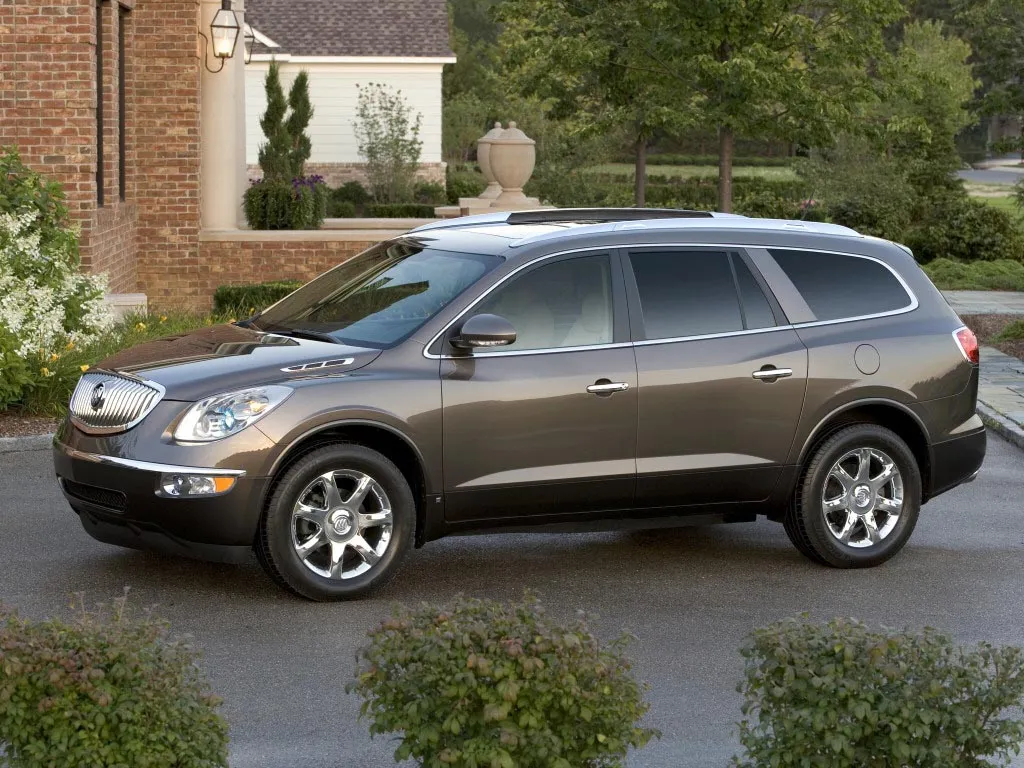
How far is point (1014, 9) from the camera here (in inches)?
914

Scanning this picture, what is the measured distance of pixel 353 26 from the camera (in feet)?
146

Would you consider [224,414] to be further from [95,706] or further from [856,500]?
[856,500]

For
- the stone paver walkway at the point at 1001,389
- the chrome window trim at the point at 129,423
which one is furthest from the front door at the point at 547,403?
the stone paver walkway at the point at 1001,389

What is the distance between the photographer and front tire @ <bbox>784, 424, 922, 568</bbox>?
8.12 m

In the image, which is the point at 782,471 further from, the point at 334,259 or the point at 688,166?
the point at 688,166

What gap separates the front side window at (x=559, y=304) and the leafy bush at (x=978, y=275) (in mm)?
17252

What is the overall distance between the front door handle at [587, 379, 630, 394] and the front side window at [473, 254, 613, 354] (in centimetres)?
22

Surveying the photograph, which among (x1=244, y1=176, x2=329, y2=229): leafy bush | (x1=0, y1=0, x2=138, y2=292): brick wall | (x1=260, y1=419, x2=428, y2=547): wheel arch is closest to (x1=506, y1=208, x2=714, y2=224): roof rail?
(x1=260, y1=419, x2=428, y2=547): wheel arch

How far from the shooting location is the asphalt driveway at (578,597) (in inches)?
226

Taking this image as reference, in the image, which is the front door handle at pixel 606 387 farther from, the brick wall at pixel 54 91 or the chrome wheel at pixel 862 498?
the brick wall at pixel 54 91

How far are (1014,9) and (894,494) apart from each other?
55.4 ft

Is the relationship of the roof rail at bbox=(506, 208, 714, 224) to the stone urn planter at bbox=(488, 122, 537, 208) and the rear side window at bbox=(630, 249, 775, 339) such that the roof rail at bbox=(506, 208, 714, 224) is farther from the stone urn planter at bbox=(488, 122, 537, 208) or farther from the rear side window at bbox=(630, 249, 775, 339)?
the stone urn planter at bbox=(488, 122, 537, 208)

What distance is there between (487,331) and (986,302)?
17.0 m

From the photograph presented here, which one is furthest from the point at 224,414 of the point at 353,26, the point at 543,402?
the point at 353,26
